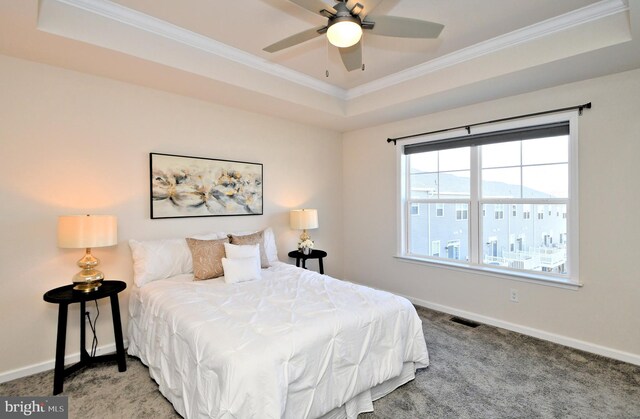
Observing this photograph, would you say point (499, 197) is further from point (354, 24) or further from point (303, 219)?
point (354, 24)

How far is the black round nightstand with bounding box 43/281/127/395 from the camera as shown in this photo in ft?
7.39

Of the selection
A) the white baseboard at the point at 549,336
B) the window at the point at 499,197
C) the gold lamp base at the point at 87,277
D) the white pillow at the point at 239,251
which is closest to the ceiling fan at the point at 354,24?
the white pillow at the point at 239,251

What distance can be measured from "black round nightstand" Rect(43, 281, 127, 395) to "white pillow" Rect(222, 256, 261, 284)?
32.0 inches

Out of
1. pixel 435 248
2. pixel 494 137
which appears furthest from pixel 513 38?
pixel 435 248

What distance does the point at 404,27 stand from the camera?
1.92 m

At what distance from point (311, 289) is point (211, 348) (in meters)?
1.03

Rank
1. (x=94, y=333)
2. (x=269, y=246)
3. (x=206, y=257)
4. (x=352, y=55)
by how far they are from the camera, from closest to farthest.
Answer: (x=352, y=55) < (x=94, y=333) < (x=206, y=257) < (x=269, y=246)

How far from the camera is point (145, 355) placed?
97.3 inches

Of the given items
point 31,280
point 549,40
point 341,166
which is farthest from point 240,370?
point 341,166

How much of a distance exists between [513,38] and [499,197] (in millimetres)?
1568

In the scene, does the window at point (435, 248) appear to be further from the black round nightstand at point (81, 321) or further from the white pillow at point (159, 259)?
the black round nightstand at point (81, 321)

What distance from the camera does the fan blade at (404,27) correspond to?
184cm

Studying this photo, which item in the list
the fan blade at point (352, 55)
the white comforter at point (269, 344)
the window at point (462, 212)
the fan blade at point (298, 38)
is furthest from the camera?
the window at point (462, 212)

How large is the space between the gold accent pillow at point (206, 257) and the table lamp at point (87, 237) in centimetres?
68
